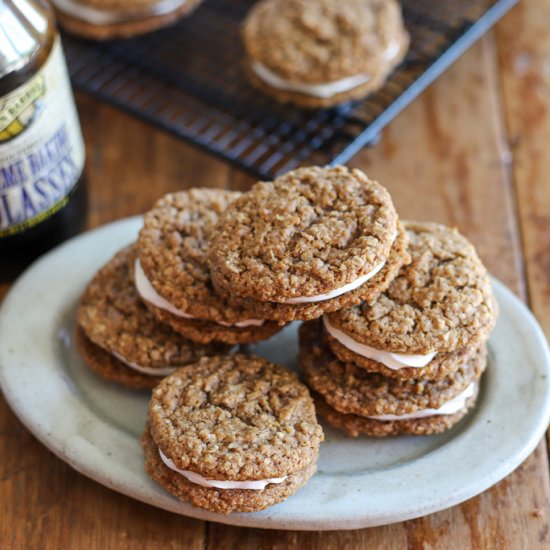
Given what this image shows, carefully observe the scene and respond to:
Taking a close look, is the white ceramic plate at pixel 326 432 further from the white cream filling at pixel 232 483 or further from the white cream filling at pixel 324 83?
the white cream filling at pixel 324 83

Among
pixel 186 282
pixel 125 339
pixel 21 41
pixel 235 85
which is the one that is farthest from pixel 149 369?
pixel 235 85

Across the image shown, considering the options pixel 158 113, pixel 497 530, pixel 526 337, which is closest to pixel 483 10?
pixel 158 113

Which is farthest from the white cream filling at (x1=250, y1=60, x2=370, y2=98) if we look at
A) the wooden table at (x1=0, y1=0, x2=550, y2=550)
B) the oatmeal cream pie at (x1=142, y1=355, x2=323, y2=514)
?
the oatmeal cream pie at (x1=142, y1=355, x2=323, y2=514)

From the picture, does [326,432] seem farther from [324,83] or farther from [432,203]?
[324,83]

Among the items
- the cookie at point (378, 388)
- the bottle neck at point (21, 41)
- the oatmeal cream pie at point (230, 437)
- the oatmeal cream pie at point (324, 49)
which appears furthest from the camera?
the oatmeal cream pie at point (324, 49)

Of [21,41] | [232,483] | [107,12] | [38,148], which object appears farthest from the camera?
[107,12]

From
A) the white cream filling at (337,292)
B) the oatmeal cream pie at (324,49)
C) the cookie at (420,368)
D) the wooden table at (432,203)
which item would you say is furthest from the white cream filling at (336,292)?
the oatmeal cream pie at (324,49)

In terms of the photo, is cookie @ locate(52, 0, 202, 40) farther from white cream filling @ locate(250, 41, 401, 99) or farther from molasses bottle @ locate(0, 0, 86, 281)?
molasses bottle @ locate(0, 0, 86, 281)
